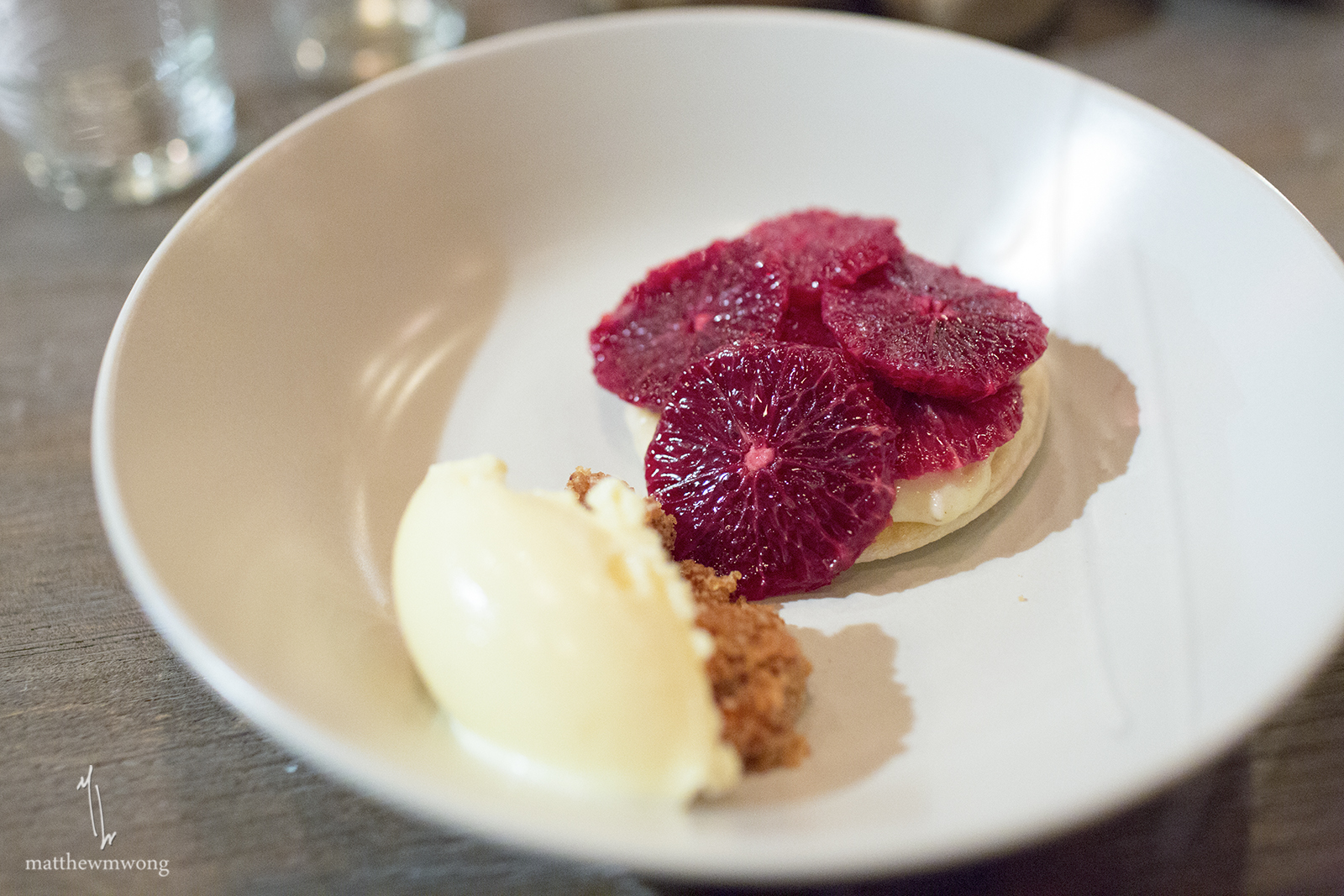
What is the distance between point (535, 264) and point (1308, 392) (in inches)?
57.2

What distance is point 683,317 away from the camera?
5.70 feet

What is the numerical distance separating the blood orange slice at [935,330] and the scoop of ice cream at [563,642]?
535 millimetres

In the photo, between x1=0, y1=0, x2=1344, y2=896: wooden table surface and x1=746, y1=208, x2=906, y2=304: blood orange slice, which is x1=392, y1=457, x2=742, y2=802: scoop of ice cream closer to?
x1=0, y1=0, x2=1344, y2=896: wooden table surface

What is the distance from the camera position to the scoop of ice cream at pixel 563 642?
1.06 meters

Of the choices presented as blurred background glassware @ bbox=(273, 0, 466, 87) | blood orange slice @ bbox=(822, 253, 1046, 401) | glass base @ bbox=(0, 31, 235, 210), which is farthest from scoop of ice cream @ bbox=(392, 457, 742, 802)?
blurred background glassware @ bbox=(273, 0, 466, 87)

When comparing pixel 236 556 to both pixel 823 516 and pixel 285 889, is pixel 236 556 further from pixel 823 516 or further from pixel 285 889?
pixel 823 516

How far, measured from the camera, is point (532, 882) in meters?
1.19

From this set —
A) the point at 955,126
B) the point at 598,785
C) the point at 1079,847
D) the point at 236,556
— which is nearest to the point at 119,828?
the point at 236,556

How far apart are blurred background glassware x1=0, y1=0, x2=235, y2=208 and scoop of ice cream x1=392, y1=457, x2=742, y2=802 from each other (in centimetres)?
176

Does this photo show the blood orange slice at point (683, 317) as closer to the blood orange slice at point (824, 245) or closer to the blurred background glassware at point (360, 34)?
the blood orange slice at point (824, 245)

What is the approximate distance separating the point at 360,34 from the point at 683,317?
70.8 inches

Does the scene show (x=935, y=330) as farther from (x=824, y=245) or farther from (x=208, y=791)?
(x=208, y=791)

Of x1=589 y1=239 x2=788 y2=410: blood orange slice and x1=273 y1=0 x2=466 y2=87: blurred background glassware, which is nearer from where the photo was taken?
x1=589 y1=239 x2=788 y2=410: blood orange slice

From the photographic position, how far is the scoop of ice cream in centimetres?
106
